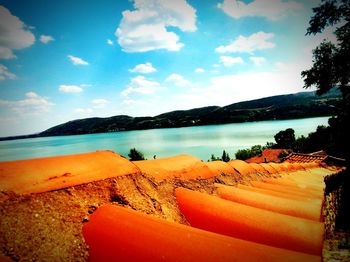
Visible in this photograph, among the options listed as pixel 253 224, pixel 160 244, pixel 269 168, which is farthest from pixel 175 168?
pixel 269 168

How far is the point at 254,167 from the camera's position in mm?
5980

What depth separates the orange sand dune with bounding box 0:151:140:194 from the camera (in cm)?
195

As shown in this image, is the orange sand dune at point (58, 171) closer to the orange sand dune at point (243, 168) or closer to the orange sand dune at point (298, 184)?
the orange sand dune at point (243, 168)

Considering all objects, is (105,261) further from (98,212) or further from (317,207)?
(317,207)

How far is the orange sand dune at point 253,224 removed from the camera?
224cm

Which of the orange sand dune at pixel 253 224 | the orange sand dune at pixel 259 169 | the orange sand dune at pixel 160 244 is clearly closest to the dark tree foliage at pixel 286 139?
the orange sand dune at pixel 259 169

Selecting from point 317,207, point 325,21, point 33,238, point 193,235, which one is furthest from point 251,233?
point 325,21

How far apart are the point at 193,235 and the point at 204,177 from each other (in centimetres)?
212

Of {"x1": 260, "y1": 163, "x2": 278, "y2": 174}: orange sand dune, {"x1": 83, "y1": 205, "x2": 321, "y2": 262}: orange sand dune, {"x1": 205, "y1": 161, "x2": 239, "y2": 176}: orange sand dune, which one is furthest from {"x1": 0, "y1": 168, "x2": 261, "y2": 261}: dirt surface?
{"x1": 260, "y1": 163, "x2": 278, "y2": 174}: orange sand dune

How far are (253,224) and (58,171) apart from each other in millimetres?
2202

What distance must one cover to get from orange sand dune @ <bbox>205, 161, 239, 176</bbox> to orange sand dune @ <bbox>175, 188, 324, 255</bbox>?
4.40ft

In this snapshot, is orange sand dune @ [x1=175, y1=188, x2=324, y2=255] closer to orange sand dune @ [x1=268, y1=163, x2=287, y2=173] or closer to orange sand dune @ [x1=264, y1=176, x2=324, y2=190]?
orange sand dune @ [x1=264, y1=176, x2=324, y2=190]

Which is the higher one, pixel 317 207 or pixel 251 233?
pixel 251 233

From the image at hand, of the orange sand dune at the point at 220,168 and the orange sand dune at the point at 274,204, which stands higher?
the orange sand dune at the point at 220,168
